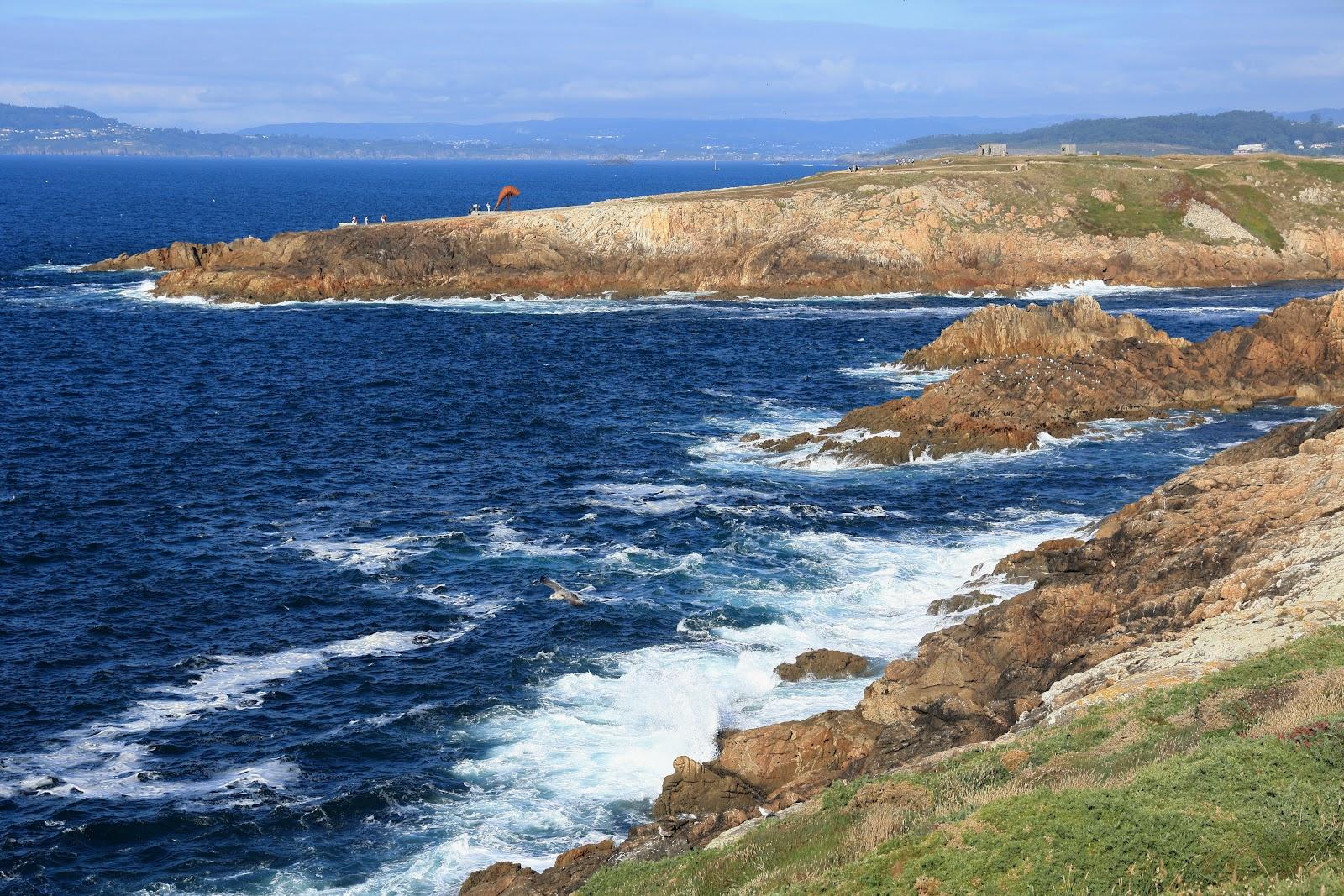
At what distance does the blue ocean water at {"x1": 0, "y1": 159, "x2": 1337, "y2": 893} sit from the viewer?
26.7 metres

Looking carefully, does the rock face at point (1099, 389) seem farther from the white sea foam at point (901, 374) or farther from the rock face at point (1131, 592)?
the rock face at point (1131, 592)

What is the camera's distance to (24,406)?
6247cm

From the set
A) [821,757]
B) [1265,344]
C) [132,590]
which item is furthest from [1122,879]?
[1265,344]

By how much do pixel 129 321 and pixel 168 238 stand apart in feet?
182

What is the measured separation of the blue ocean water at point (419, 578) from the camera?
26.7 m

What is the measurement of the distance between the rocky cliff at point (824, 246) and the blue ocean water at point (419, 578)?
2543 cm

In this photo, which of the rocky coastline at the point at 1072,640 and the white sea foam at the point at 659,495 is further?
the white sea foam at the point at 659,495

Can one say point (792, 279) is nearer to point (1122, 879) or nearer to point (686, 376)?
point (686, 376)

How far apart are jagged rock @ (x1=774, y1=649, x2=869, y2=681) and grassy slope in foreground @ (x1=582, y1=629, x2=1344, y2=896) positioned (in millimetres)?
9528

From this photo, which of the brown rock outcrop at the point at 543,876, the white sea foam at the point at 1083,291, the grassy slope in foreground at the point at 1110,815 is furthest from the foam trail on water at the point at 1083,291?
the brown rock outcrop at the point at 543,876

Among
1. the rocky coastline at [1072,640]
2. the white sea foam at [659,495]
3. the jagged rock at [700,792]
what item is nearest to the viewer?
the rocky coastline at [1072,640]

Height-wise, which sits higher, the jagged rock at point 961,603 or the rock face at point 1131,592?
the rock face at point 1131,592

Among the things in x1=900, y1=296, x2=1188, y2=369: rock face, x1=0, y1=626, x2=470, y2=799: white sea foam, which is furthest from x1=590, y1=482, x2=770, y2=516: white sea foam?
x1=900, y1=296, x2=1188, y2=369: rock face

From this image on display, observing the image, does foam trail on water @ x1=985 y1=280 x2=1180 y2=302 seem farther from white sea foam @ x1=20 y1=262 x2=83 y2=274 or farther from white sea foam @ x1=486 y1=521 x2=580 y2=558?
white sea foam @ x1=20 y1=262 x2=83 y2=274
